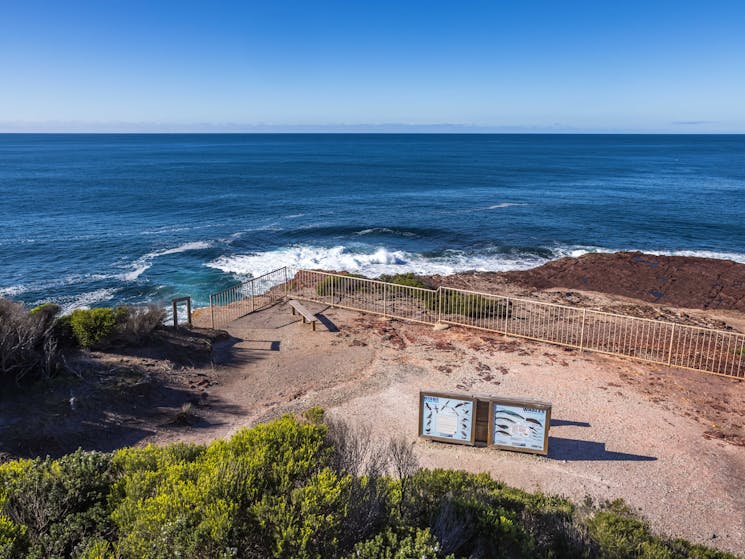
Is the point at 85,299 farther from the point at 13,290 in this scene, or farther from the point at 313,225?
the point at 313,225

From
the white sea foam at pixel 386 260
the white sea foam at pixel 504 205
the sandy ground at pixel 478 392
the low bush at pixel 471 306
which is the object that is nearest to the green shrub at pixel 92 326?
the sandy ground at pixel 478 392

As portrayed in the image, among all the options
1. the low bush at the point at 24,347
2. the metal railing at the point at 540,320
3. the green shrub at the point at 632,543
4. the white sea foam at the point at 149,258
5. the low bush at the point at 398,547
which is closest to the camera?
the low bush at the point at 398,547

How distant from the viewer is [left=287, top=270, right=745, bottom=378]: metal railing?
16016mm

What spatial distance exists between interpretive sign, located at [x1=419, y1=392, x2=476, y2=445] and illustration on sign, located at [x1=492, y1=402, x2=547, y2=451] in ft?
1.65

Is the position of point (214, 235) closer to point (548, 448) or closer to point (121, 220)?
point (121, 220)

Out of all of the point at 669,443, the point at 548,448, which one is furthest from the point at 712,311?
the point at 548,448

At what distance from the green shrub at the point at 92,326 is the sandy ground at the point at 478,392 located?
2.99 ft

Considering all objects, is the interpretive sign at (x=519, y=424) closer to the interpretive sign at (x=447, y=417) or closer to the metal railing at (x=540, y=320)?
the interpretive sign at (x=447, y=417)

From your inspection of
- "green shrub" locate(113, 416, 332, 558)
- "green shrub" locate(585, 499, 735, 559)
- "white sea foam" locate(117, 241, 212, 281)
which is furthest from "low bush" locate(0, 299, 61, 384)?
"white sea foam" locate(117, 241, 212, 281)

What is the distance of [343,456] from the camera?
7172mm

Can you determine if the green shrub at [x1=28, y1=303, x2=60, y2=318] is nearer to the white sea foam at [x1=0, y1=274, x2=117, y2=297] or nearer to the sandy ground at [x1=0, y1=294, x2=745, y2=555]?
the sandy ground at [x1=0, y1=294, x2=745, y2=555]

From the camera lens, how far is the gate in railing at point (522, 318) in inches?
637

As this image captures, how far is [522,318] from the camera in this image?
19.8m

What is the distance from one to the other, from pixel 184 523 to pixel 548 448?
8.09 metres
